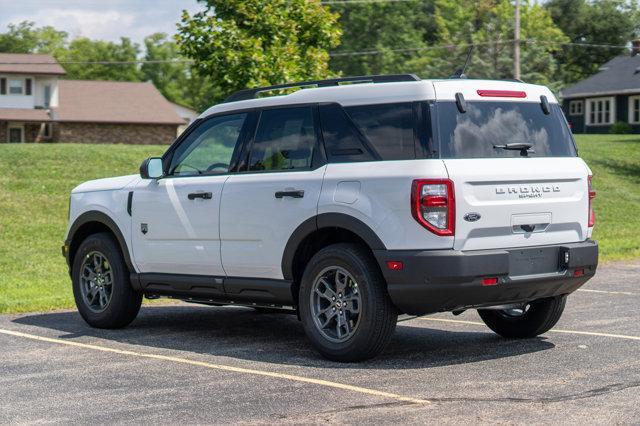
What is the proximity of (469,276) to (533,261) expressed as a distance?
0.69 meters

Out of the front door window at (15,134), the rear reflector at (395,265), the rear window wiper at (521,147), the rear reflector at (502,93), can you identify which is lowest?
the rear reflector at (395,265)

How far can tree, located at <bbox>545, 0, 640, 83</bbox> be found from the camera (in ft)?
304

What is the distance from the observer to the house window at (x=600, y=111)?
229ft

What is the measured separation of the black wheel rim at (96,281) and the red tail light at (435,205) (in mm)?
3765

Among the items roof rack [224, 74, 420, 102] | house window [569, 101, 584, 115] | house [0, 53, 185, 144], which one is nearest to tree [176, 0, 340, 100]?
roof rack [224, 74, 420, 102]

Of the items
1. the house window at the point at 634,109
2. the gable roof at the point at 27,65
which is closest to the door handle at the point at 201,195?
the gable roof at the point at 27,65

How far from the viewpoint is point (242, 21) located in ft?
69.5

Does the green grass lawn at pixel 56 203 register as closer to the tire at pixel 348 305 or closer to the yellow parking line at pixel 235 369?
the yellow parking line at pixel 235 369

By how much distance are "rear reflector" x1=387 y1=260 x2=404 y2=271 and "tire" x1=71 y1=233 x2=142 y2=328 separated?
3.27m

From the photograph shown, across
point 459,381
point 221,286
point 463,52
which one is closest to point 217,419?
point 459,381

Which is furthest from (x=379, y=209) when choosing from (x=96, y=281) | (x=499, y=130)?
(x=96, y=281)

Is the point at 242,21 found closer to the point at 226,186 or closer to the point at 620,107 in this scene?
the point at 226,186

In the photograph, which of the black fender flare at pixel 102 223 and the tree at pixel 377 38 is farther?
the tree at pixel 377 38

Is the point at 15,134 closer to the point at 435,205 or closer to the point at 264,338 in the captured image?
the point at 264,338
